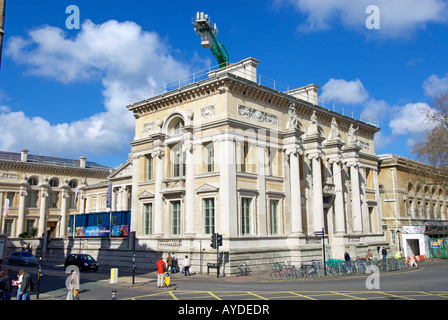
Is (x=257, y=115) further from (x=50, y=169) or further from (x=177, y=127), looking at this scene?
(x=50, y=169)

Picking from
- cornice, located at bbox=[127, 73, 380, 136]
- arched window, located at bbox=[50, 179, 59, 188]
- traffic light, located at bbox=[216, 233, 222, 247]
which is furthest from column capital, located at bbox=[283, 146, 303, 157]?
arched window, located at bbox=[50, 179, 59, 188]

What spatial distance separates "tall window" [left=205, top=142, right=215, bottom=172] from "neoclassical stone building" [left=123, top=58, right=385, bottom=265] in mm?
78

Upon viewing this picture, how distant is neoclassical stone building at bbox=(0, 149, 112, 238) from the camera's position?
5799 centimetres

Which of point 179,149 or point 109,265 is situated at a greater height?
point 179,149

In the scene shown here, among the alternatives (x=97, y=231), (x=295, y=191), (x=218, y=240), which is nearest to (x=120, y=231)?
(x=97, y=231)

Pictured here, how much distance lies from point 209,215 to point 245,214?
2.71 metres

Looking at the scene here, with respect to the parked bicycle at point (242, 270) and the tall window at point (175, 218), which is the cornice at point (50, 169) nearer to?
the tall window at point (175, 218)

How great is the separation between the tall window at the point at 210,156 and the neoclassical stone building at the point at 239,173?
78mm

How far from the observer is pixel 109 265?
36750mm

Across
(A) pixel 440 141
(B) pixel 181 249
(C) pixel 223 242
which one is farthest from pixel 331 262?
(A) pixel 440 141

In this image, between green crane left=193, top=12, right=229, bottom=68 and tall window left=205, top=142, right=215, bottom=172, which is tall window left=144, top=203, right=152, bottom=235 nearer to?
tall window left=205, top=142, right=215, bottom=172

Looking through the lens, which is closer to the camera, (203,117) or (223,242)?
(223,242)
